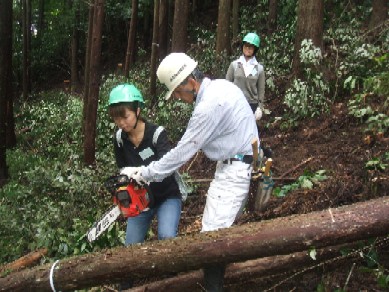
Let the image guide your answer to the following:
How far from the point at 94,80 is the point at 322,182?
5.45 meters

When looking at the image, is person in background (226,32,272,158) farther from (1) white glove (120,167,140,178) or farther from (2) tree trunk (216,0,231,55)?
(2) tree trunk (216,0,231,55)

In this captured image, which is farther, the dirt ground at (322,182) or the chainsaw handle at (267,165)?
the chainsaw handle at (267,165)

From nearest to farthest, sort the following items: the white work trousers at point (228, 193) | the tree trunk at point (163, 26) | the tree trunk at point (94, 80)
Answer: the white work trousers at point (228, 193), the tree trunk at point (94, 80), the tree trunk at point (163, 26)

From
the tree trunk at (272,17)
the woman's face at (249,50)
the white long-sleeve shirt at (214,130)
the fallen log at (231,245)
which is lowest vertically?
the fallen log at (231,245)

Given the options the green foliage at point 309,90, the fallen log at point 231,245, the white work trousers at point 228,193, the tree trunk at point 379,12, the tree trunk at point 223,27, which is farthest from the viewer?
the tree trunk at point 223,27

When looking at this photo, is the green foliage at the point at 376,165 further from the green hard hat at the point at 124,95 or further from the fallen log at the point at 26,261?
the fallen log at the point at 26,261

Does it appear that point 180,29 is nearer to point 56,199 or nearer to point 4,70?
point 4,70

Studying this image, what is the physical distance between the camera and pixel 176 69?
3832 mm

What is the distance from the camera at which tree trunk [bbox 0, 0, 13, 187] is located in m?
10.8

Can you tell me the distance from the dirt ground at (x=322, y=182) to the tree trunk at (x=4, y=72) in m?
4.55

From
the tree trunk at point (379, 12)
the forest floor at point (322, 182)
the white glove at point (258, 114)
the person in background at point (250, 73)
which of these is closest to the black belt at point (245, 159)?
the forest floor at point (322, 182)

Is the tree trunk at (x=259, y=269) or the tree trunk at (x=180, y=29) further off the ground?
the tree trunk at (x=180, y=29)

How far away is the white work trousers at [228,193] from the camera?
394 centimetres

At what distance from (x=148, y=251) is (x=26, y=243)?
13.4 feet
